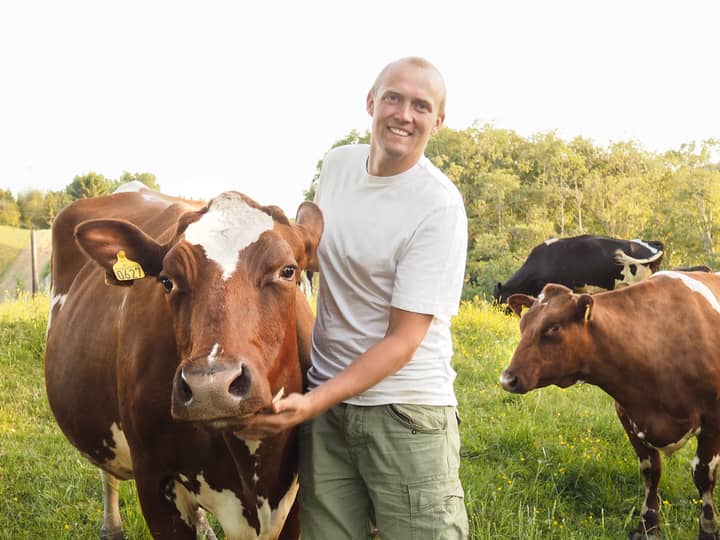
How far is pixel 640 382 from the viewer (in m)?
5.02

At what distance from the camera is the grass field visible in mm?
4539

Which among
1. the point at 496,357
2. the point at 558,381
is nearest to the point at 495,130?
the point at 496,357

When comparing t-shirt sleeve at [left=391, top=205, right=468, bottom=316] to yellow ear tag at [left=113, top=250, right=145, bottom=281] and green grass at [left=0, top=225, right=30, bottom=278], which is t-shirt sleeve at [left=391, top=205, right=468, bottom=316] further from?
green grass at [left=0, top=225, right=30, bottom=278]

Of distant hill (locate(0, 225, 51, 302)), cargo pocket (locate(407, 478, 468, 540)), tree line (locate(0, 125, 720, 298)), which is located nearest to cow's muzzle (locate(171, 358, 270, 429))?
cargo pocket (locate(407, 478, 468, 540))

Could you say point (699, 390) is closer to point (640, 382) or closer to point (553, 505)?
point (640, 382)

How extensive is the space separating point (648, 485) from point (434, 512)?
314cm

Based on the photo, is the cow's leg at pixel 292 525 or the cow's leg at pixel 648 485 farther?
the cow's leg at pixel 648 485

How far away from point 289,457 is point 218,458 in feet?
1.00

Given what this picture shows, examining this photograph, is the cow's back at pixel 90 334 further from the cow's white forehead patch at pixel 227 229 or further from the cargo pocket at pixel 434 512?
the cargo pocket at pixel 434 512

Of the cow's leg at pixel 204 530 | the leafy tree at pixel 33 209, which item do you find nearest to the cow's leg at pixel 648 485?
the cow's leg at pixel 204 530

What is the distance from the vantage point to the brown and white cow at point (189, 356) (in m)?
2.05

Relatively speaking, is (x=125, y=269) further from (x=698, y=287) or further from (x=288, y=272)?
(x=698, y=287)

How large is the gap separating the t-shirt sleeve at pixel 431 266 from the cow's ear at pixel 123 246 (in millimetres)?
916

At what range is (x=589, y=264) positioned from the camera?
14.5 meters
